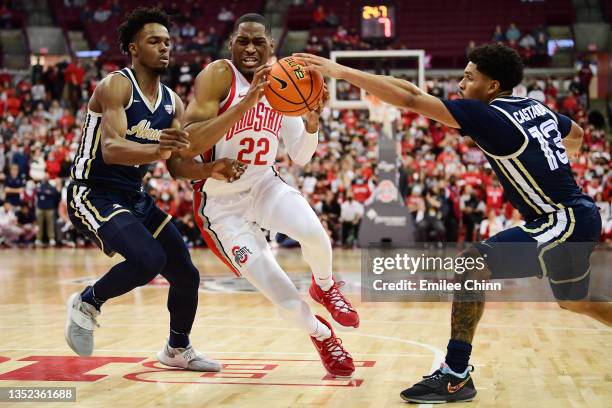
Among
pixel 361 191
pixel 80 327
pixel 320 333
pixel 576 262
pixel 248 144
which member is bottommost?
pixel 361 191

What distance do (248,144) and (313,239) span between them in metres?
0.75

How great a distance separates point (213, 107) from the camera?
5.47 meters

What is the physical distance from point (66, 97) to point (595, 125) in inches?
569

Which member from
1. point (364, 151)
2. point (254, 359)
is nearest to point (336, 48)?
point (364, 151)

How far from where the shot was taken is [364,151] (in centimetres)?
2123

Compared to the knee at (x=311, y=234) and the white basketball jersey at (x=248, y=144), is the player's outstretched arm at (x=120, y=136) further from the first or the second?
the knee at (x=311, y=234)

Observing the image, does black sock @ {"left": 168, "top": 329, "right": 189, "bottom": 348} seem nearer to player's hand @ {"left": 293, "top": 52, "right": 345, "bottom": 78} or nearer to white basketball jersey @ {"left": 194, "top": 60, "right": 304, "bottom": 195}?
white basketball jersey @ {"left": 194, "top": 60, "right": 304, "bottom": 195}

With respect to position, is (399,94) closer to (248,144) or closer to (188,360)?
(248,144)

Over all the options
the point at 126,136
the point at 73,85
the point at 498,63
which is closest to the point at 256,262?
the point at 126,136

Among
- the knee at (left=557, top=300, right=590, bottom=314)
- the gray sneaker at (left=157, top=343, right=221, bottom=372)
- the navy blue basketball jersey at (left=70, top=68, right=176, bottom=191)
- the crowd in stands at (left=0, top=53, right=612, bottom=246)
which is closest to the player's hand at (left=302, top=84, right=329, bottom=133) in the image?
the navy blue basketball jersey at (left=70, top=68, right=176, bottom=191)

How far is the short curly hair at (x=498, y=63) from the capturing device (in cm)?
501

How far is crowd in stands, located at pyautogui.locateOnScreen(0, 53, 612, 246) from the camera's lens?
17.4 metres

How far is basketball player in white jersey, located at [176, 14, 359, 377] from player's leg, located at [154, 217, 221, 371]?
22cm

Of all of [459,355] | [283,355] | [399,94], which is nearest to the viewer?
[399,94]
